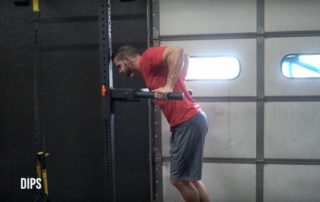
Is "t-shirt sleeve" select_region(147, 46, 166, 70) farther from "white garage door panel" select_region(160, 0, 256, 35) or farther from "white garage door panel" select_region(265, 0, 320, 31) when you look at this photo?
"white garage door panel" select_region(265, 0, 320, 31)

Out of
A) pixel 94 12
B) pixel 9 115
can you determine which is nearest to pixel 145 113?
pixel 94 12

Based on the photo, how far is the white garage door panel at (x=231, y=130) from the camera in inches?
106

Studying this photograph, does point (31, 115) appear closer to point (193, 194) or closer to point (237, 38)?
point (193, 194)

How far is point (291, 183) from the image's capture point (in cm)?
271

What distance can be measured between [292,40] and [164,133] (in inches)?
53.3

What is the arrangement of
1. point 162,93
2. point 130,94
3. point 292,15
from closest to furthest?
point 162,93 < point 130,94 < point 292,15

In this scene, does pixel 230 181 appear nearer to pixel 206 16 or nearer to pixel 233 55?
pixel 233 55

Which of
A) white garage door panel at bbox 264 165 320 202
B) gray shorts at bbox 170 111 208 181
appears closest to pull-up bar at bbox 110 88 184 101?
gray shorts at bbox 170 111 208 181

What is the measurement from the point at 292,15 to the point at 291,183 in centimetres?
144

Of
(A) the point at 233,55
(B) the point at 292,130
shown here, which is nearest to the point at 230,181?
(B) the point at 292,130

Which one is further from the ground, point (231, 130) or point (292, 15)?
point (292, 15)

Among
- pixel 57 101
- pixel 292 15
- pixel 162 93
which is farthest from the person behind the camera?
pixel 57 101

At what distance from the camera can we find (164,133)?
9.20ft

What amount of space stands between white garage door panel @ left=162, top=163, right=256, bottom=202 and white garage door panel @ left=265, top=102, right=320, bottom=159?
0.28 meters
